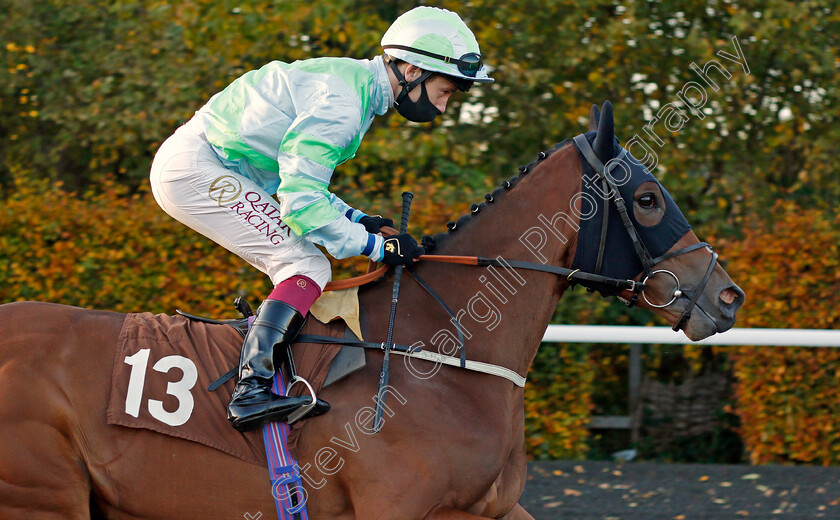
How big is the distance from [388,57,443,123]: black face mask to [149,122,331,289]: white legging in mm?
620

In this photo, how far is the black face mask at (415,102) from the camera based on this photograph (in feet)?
10.5

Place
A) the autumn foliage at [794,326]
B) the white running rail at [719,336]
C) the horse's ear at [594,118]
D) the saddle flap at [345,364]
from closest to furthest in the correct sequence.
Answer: the saddle flap at [345,364], the horse's ear at [594,118], the white running rail at [719,336], the autumn foliage at [794,326]

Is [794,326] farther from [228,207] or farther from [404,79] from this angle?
[228,207]

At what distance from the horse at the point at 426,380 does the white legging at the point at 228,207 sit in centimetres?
33

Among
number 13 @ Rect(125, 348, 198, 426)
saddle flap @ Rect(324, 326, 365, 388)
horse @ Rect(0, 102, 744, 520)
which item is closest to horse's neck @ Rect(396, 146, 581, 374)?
horse @ Rect(0, 102, 744, 520)

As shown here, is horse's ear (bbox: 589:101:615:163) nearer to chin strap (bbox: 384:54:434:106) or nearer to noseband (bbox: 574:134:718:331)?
noseband (bbox: 574:134:718:331)

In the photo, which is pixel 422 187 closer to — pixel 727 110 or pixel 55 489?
pixel 727 110

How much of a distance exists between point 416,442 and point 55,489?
1.21 metres

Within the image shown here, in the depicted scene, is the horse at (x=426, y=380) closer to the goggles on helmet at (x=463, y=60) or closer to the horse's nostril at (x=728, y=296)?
the horse's nostril at (x=728, y=296)

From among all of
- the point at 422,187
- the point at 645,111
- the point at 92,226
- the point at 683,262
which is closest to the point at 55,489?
the point at 683,262

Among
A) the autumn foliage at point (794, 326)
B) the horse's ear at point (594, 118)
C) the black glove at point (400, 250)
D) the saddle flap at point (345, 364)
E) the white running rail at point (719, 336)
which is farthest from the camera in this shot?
the autumn foliage at point (794, 326)

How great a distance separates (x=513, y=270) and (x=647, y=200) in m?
0.56

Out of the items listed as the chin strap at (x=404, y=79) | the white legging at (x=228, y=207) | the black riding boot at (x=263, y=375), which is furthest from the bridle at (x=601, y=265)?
the chin strap at (x=404, y=79)

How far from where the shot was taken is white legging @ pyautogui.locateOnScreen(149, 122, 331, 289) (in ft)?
10.1
